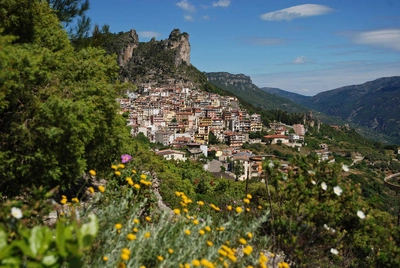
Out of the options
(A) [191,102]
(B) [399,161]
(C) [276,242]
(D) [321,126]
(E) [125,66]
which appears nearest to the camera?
(C) [276,242]

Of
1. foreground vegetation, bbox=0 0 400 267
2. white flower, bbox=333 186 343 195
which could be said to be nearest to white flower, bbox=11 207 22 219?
foreground vegetation, bbox=0 0 400 267

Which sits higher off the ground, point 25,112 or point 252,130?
point 25,112

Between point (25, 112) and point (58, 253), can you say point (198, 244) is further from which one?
point (25, 112)

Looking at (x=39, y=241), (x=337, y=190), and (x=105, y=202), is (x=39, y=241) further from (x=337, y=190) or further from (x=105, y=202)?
(x=337, y=190)

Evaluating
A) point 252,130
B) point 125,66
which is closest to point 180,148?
point 252,130

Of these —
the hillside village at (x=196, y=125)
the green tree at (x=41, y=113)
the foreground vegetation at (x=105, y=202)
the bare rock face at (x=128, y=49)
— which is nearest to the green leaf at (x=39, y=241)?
the foreground vegetation at (x=105, y=202)

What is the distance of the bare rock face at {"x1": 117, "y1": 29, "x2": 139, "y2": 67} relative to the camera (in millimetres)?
139750

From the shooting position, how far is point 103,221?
3.18m

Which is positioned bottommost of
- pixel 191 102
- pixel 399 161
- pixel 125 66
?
pixel 399 161

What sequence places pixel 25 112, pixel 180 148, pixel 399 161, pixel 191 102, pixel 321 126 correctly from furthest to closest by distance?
pixel 321 126
pixel 191 102
pixel 399 161
pixel 180 148
pixel 25 112

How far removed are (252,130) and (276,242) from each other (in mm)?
99948

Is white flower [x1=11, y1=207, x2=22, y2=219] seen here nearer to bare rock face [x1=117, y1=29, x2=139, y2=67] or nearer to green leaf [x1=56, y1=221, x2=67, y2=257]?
green leaf [x1=56, y1=221, x2=67, y2=257]

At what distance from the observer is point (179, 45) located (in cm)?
14338

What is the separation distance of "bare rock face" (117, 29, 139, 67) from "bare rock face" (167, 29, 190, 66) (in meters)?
13.8
